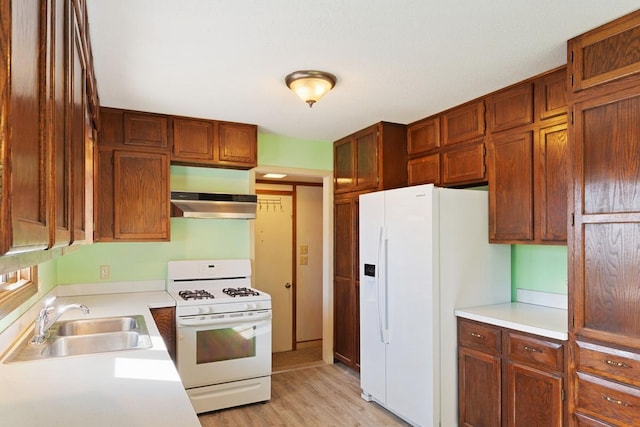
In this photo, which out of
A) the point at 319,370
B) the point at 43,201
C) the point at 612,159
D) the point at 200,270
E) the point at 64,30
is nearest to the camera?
the point at 43,201

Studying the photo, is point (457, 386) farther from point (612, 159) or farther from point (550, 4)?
point (550, 4)

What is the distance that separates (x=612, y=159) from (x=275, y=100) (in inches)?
83.7

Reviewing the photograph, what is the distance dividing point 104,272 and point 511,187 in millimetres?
3273

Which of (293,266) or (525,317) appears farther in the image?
(293,266)

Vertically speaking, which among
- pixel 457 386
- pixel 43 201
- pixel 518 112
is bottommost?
pixel 457 386

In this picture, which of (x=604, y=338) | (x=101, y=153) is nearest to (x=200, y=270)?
(x=101, y=153)

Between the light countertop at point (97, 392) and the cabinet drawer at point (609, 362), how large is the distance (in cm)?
186

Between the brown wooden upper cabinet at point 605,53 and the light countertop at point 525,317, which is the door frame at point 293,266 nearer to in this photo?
the light countertop at point 525,317

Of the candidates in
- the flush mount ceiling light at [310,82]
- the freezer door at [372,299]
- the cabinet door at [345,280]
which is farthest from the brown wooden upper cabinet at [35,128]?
the cabinet door at [345,280]

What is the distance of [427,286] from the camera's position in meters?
2.79

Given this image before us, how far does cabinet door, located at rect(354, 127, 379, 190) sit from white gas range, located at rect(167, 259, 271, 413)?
1.38 meters

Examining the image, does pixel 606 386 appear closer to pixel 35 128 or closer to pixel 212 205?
pixel 35 128

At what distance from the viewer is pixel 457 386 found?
9.28ft

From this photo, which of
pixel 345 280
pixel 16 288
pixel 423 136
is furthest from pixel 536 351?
pixel 16 288
